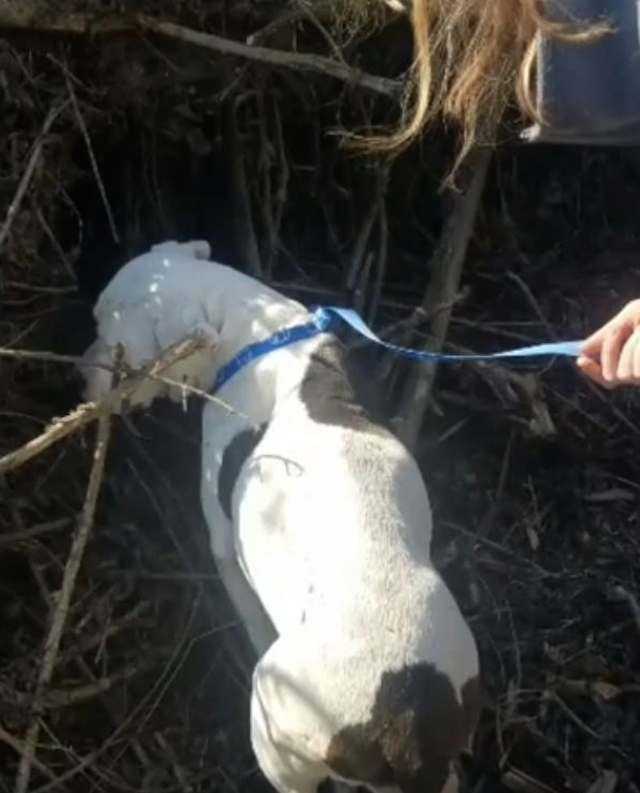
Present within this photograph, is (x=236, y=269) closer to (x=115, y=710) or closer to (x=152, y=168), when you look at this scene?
(x=152, y=168)

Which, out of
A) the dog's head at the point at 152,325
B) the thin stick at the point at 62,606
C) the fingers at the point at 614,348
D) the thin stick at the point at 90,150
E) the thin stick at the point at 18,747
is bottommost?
the thin stick at the point at 18,747

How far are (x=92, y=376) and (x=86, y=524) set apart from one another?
39 cm

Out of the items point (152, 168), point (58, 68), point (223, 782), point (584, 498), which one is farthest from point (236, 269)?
point (223, 782)

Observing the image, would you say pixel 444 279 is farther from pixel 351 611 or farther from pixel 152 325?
pixel 351 611

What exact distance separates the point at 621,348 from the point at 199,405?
135cm

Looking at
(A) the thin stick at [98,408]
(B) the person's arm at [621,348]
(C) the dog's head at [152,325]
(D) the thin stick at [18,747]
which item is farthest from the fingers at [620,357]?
(D) the thin stick at [18,747]

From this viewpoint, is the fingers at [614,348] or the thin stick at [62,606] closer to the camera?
the fingers at [614,348]

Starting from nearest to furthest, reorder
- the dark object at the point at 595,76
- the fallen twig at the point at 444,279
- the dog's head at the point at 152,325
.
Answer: the dark object at the point at 595,76
the dog's head at the point at 152,325
the fallen twig at the point at 444,279

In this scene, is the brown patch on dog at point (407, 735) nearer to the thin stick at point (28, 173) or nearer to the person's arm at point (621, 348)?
the person's arm at point (621, 348)

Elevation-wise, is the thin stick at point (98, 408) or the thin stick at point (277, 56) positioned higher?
the thin stick at point (277, 56)

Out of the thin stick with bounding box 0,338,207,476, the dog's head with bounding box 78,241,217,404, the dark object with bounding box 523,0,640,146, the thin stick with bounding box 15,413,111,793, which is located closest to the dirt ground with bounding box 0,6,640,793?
the thin stick with bounding box 15,413,111,793

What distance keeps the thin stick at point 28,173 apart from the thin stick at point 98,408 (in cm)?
44

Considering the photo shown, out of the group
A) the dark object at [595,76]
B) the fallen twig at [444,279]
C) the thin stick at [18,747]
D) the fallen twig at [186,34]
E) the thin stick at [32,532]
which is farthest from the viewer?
the fallen twig at [444,279]

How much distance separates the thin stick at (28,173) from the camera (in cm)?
364
